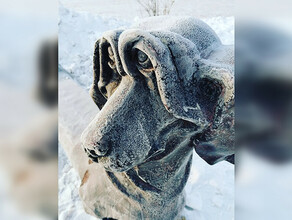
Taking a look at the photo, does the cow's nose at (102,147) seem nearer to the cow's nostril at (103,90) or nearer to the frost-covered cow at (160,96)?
the frost-covered cow at (160,96)

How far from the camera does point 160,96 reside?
461 mm

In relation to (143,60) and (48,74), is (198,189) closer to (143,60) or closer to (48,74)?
(143,60)

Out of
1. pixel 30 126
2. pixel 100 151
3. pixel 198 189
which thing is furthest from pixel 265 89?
pixel 198 189

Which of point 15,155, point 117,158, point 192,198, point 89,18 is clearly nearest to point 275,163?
point 15,155

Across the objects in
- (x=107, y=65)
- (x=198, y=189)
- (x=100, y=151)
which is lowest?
(x=198, y=189)

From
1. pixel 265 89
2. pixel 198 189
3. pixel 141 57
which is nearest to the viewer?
pixel 265 89

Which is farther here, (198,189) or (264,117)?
(198,189)

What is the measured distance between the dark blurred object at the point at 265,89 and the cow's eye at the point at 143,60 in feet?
0.76

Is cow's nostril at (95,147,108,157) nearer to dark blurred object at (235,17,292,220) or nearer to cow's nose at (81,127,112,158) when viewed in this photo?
cow's nose at (81,127,112,158)

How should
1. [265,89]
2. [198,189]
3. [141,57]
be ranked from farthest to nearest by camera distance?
[198,189]
[141,57]
[265,89]

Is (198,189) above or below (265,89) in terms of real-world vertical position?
below

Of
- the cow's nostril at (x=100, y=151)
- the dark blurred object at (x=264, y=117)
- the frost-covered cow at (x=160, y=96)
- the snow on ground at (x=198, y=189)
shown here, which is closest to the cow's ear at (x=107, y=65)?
the frost-covered cow at (x=160, y=96)

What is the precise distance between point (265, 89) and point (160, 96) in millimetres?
273

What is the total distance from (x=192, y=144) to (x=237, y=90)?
1.17ft
